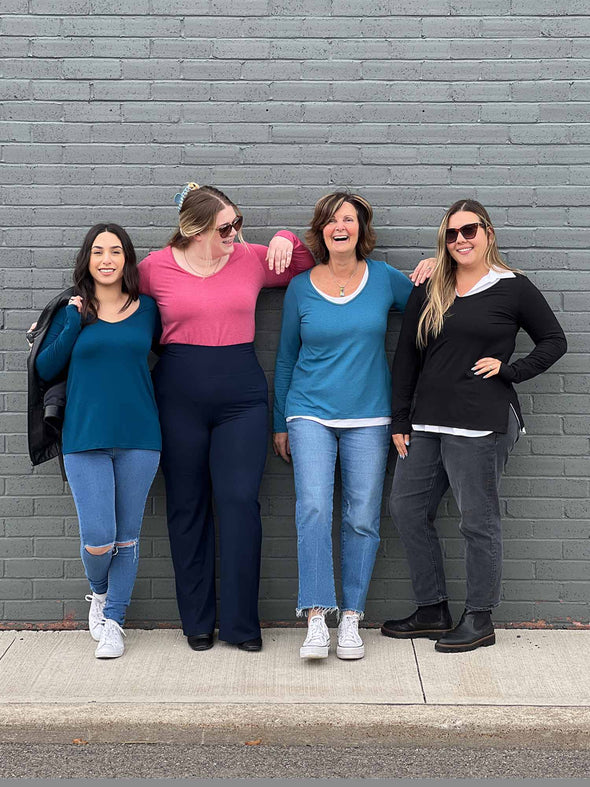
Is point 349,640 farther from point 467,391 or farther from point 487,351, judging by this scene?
point 487,351

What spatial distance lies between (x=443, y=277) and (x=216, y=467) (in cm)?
141

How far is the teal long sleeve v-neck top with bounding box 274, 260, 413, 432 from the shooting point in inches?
172

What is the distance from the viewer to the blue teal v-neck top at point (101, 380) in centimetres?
420

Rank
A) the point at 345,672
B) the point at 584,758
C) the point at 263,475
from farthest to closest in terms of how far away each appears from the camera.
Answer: the point at 263,475 → the point at 345,672 → the point at 584,758

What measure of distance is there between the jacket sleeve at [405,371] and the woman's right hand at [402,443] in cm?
2

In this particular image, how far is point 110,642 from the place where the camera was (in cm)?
436

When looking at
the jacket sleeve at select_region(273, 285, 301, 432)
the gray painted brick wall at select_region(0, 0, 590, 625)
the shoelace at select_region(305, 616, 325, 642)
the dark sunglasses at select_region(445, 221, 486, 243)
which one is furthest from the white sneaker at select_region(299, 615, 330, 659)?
the dark sunglasses at select_region(445, 221, 486, 243)

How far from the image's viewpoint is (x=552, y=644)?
4.50m

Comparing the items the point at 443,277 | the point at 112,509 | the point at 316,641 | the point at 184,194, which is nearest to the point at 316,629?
the point at 316,641

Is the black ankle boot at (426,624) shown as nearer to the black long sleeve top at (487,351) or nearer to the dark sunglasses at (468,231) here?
the black long sleeve top at (487,351)

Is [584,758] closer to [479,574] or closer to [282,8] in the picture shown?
[479,574]

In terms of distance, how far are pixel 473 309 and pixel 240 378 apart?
1.14 m

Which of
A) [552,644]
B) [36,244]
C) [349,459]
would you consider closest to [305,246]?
[349,459]

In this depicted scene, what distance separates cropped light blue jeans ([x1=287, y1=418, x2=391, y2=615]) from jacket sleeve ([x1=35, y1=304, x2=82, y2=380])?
1.11 m
